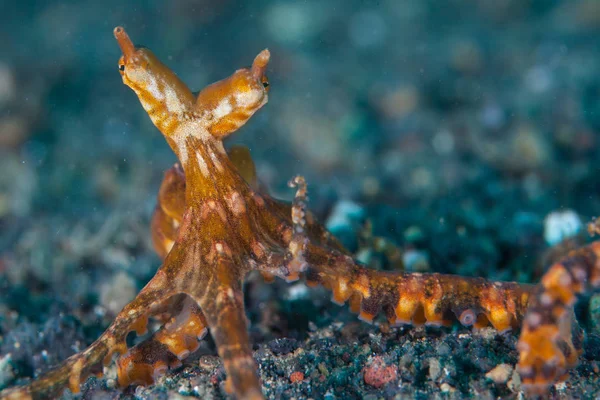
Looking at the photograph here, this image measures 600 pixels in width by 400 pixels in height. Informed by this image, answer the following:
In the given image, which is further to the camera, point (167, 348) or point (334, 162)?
point (334, 162)

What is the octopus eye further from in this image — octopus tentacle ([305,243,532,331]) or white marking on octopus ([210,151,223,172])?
octopus tentacle ([305,243,532,331])

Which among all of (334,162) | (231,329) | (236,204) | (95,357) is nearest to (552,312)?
(231,329)

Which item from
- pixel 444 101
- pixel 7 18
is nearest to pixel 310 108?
pixel 444 101

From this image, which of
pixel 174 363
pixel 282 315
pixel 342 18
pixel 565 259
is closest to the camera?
pixel 565 259

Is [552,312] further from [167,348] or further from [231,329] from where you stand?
[167,348]

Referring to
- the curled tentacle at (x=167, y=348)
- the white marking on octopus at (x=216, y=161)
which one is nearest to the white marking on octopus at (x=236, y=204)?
the white marking on octopus at (x=216, y=161)

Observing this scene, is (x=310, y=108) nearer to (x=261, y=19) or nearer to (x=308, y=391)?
(x=261, y=19)
